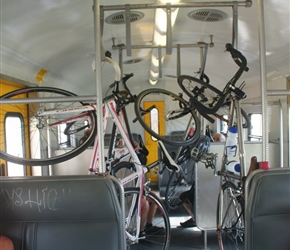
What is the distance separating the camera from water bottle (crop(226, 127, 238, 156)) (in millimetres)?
2229

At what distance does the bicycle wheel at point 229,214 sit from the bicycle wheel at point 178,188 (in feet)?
2.36

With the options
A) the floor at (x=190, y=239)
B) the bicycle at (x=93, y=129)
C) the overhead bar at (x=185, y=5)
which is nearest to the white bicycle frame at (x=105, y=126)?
the bicycle at (x=93, y=129)

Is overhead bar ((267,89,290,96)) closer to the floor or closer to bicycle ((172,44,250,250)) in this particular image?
bicycle ((172,44,250,250))

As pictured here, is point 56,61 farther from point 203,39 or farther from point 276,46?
point 276,46

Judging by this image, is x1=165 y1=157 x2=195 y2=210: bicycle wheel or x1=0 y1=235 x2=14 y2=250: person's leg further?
x1=165 y1=157 x2=195 y2=210: bicycle wheel

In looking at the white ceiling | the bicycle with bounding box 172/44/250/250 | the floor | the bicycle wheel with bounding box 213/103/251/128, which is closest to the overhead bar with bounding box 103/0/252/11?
the bicycle with bounding box 172/44/250/250

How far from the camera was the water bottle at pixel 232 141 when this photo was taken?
2.23 metres

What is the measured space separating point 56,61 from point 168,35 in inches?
89.3

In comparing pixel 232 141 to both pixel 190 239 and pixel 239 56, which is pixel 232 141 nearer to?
pixel 239 56

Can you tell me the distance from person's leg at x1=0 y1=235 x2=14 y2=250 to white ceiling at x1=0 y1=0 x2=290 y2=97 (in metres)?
1.73

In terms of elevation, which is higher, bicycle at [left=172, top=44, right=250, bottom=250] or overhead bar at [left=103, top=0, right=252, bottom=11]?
overhead bar at [left=103, top=0, right=252, bottom=11]

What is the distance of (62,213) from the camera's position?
140 cm

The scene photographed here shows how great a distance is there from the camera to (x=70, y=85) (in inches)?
208

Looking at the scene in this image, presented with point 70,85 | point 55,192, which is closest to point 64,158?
point 55,192
